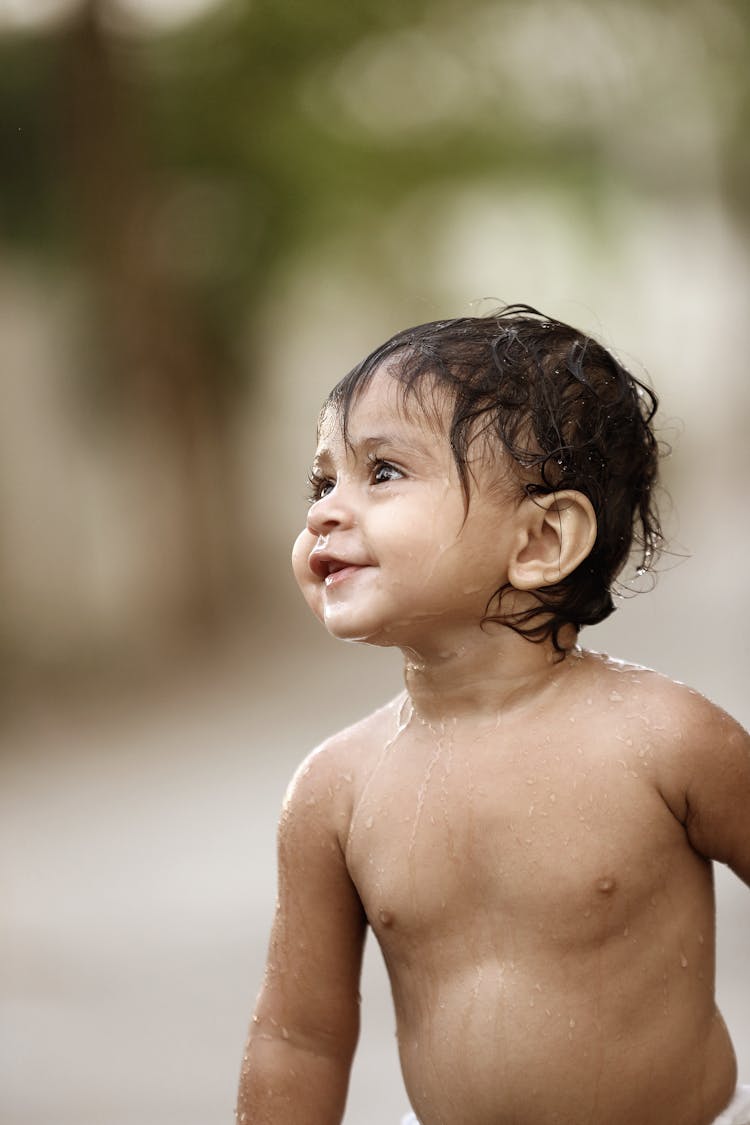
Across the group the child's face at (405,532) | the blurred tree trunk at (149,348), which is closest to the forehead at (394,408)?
the child's face at (405,532)

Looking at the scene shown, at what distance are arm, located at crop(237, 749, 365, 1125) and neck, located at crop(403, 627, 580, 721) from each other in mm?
143

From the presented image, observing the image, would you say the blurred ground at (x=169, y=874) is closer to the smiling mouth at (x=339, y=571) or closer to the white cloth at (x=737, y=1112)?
the white cloth at (x=737, y=1112)

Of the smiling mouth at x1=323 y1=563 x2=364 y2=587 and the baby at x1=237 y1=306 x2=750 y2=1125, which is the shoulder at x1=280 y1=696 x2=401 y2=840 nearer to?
the baby at x1=237 y1=306 x2=750 y2=1125

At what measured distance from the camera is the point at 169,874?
172 inches

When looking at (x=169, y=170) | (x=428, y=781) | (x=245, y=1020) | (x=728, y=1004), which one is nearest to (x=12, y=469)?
(x=169, y=170)

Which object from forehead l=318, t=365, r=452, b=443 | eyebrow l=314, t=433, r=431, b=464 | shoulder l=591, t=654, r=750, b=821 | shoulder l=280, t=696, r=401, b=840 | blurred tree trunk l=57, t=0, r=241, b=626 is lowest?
shoulder l=280, t=696, r=401, b=840

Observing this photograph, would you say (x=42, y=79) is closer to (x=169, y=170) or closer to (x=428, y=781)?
(x=169, y=170)

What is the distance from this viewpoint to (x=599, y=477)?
1288 mm

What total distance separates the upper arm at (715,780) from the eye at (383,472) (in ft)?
1.06

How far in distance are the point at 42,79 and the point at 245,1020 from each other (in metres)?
5.24

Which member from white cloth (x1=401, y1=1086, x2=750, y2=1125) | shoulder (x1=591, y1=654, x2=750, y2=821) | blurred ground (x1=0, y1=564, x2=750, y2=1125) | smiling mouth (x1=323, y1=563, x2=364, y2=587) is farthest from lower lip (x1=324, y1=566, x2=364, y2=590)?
blurred ground (x1=0, y1=564, x2=750, y2=1125)

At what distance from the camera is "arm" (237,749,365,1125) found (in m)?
1.34

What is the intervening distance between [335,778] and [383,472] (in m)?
0.29

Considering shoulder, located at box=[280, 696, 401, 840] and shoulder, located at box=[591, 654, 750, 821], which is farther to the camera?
shoulder, located at box=[280, 696, 401, 840]
